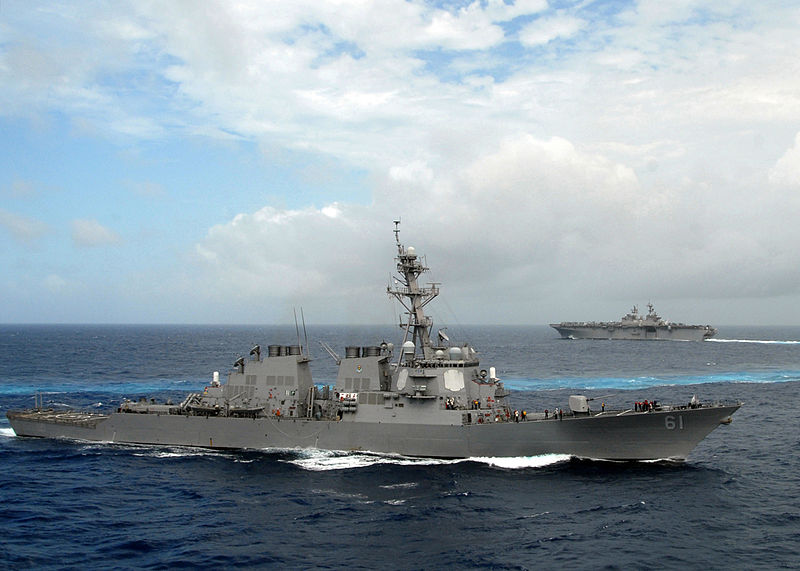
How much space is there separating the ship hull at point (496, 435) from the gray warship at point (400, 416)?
47mm

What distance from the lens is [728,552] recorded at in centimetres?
1944

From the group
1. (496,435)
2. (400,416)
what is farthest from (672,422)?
(400,416)

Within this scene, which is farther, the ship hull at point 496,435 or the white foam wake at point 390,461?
the white foam wake at point 390,461

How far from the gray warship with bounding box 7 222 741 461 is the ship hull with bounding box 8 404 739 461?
0.05 meters

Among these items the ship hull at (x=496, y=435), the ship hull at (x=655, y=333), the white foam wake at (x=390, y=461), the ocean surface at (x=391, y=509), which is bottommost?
the ocean surface at (x=391, y=509)

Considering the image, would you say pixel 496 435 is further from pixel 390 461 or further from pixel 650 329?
pixel 650 329

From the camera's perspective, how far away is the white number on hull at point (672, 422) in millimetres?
28484

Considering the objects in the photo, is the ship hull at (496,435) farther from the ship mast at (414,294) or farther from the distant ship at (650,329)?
the distant ship at (650,329)

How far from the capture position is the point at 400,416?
3028 centimetres

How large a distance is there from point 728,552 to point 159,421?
86.8 feet

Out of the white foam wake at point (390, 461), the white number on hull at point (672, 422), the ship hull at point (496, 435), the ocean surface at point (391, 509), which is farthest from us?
the white foam wake at point (390, 461)

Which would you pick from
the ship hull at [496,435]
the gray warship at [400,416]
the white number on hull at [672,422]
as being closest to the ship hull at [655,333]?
the gray warship at [400,416]

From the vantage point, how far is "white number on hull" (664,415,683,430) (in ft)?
93.5

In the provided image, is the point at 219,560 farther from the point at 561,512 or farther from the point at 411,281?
the point at 411,281
